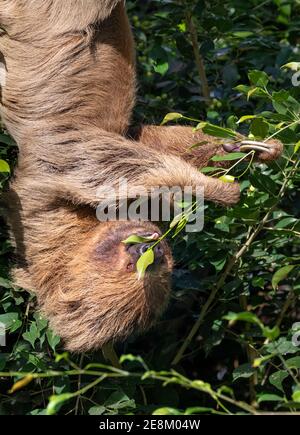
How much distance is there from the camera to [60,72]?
6145 mm

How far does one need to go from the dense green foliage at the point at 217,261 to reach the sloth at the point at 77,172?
0.71 feet

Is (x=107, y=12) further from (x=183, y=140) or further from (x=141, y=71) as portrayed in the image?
(x=141, y=71)

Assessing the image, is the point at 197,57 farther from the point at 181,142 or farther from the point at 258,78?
the point at 258,78

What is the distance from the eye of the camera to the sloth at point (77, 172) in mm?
5828

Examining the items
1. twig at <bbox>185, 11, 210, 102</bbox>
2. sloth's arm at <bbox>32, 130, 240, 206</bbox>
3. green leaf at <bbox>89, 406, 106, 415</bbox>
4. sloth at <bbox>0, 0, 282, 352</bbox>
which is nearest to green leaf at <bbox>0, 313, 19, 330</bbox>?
sloth at <bbox>0, 0, 282, 352</bbox>

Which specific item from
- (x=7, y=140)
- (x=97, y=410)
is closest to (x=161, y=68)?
(x=7, y=140)

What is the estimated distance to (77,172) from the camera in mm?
5867

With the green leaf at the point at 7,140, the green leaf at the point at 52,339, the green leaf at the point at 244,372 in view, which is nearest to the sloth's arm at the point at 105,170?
the green leaf at the point at 7,140

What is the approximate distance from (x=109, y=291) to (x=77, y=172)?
3.11ft

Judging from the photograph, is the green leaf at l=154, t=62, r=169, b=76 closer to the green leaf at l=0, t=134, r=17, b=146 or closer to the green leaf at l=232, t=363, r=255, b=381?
the green leaf at l=0, t=134, r=17, b=146

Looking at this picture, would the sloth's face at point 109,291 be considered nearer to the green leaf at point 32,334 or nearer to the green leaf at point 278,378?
the green leaf at point 32,334

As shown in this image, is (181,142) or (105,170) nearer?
(105,170)

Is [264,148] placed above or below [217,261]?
above

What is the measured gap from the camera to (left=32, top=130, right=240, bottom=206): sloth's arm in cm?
576
